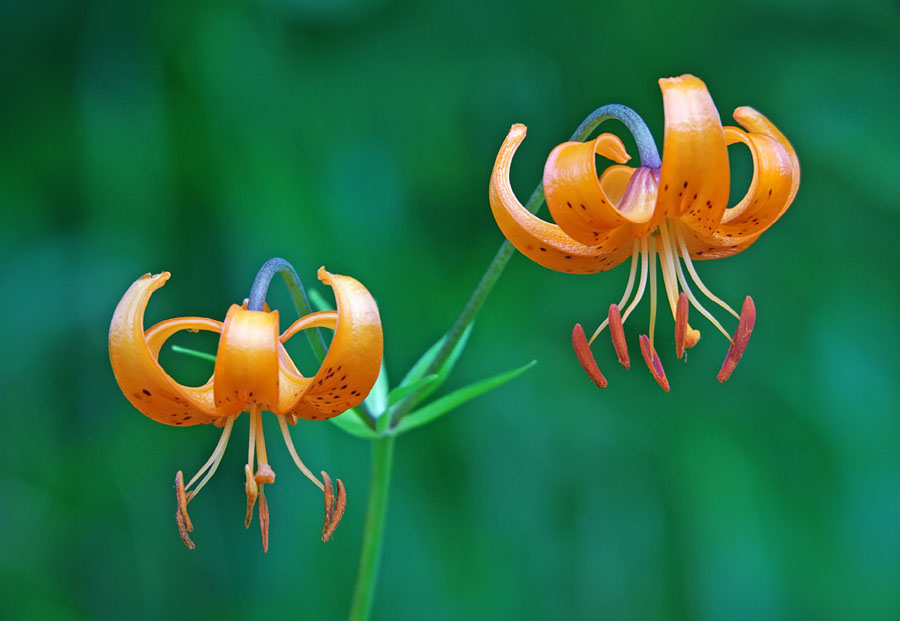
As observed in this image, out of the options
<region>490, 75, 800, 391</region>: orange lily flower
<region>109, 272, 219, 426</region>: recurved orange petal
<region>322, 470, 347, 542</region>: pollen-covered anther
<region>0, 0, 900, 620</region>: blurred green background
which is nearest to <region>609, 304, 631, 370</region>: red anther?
<region>490, 75, 800, 391</region>: orange lily flower

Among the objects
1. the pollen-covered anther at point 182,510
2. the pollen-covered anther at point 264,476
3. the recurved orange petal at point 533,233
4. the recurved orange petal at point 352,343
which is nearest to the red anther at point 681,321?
the recurved orange petal at point 533,233

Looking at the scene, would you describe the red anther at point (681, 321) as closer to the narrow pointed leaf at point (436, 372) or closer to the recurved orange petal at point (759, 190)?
the recurved orange petal at point (759, 190)

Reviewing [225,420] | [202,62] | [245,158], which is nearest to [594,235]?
[225,420]

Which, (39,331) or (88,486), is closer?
(88,486)

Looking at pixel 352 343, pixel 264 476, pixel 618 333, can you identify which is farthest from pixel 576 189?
pixel 264 476

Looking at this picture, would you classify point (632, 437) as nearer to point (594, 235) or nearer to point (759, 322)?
point (759, 322)

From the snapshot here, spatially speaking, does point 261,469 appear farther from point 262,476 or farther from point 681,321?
point 681,321

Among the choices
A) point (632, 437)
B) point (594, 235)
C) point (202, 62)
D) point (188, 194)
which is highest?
point (202, 62)
